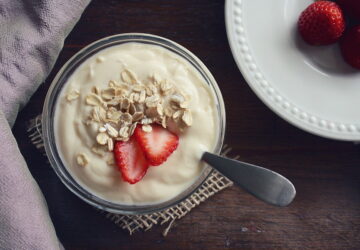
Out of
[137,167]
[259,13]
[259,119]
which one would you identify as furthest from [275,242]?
[259,13]

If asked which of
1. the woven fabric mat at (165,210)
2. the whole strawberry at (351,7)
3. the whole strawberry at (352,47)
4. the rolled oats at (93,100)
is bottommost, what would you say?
the woven fabric mat at (165,210)

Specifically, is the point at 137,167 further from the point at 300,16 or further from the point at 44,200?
the point at 300,16

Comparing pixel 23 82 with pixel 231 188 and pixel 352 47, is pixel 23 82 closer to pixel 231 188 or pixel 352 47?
pixel 231 188

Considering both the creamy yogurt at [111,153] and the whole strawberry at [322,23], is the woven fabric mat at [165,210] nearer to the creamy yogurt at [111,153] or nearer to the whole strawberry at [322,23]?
the creamy yogurt at [111,153]

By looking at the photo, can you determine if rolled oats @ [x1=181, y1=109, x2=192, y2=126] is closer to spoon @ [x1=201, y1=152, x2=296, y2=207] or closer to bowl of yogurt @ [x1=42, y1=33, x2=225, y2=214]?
bowl of yogurt @ [x1=42, y1=33, x2=225, y2=214]

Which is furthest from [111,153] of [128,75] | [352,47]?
[352,47]

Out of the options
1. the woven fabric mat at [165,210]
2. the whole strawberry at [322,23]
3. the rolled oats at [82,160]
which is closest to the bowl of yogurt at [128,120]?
the rolled oats at [82,160]
